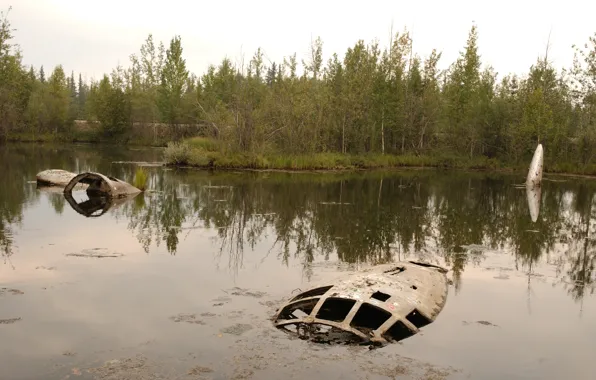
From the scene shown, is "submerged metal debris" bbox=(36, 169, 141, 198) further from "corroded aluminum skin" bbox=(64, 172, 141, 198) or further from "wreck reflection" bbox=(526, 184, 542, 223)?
"wreck reflection" bbox=(526, 184, 542, 223)

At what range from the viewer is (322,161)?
2919 centimetres

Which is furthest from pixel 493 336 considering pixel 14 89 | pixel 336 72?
pixel 14 89

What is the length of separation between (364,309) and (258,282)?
214 cm

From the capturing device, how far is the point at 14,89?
48.5 m

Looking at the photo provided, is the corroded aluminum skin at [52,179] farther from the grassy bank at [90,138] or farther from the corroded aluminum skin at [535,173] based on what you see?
the grassy bank at [90,138]

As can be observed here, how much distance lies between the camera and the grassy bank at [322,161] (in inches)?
1085

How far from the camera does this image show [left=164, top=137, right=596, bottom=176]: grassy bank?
27562 millimetres

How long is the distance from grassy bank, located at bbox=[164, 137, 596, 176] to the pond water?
956 centimetres

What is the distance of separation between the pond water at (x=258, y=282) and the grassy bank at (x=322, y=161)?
9.56 meters

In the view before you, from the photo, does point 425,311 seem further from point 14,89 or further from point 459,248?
point 14,89

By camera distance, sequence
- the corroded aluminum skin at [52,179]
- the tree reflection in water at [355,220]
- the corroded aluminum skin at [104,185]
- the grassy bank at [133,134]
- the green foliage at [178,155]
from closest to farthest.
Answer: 1. the tree reflection in water at [355,220]
2. the corroded aluminum skin at [104,185]
3. the corroded aluminum skin at [52,179]
4. the green foliage at [178,155]
5. the grassy bank at [133,134]

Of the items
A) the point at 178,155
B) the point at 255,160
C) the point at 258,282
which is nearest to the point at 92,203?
the point at 258,282

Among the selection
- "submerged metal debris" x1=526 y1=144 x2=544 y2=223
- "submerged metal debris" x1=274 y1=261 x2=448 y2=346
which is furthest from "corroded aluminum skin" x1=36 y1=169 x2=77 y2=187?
"submerged metal debris" x1=526 y1=144 x2=544 y2=223

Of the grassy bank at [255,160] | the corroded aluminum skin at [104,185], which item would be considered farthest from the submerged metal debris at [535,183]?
the corroded aluminum skin at [104,185]
